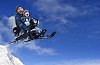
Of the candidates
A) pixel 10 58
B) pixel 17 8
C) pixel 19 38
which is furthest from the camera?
pixel 19 38

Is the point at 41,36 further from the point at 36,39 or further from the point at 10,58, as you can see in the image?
the point at 10,58

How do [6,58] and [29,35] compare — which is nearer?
[6,58]

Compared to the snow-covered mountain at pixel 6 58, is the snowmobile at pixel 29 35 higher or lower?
higher

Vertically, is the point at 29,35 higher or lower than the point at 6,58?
higher

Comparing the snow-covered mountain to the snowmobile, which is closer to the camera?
the snow-covered mountain

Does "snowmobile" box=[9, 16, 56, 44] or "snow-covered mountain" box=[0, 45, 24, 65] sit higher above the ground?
"snowmobile" box=[9, 16, 56, 44]

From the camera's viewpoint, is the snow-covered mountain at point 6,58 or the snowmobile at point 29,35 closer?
the snow-covered mountain at point 6,58

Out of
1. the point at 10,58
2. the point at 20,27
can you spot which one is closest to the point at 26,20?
the point at 20,27

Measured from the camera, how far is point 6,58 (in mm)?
23812

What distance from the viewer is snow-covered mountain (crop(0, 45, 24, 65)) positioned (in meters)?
23.4

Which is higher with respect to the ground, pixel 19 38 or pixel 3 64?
pixel 19 38

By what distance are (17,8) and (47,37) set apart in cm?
438

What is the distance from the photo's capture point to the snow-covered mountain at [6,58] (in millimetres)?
23406

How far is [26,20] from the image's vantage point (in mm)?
27250
